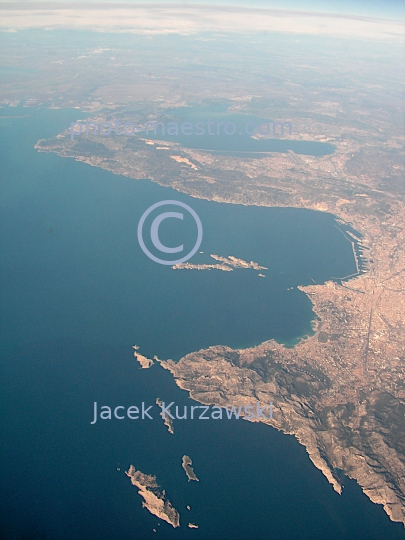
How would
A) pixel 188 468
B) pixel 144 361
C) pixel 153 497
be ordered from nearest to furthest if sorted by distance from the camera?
pixel 153 497
pixel 188 468
pixel 144 361

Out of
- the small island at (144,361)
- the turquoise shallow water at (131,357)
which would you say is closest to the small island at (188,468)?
the turquoise shallow water at (131,357)

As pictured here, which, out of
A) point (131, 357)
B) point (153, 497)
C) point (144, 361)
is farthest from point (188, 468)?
point (131, 357)

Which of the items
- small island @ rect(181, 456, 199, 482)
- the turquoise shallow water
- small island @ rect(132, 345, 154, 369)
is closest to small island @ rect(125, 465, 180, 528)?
the turquoise shallow water

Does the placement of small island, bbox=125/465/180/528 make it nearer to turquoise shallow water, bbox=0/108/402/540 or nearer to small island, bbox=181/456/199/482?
turquoise shallow water, bbox=0/108/402/540

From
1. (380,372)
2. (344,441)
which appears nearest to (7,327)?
(344,441)

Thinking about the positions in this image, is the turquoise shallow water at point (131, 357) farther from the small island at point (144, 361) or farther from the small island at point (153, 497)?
the small island at point (144, 361)

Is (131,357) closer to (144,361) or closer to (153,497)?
(144,361)
